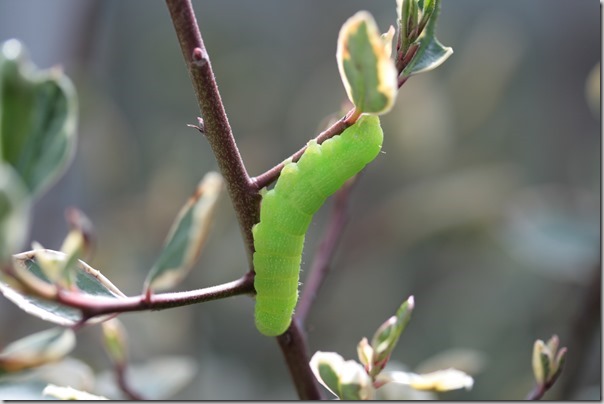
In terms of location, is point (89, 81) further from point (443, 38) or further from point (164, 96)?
point (443, 38)

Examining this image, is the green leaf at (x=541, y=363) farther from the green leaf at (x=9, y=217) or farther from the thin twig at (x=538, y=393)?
the green leaf at (x=9, y=217)

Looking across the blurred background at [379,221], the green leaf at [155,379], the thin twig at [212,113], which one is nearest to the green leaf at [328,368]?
the thin twig at [212,113]

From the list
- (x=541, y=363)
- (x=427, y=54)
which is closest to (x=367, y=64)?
(x=427, y=54)

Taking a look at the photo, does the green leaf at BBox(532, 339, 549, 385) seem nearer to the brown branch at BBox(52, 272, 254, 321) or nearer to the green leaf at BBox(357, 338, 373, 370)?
the green leaf at BBox(357, 338, 373, 370)

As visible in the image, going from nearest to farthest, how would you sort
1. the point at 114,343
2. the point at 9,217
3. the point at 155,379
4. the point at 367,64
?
the point at 9,217 → the point at 367,64 → the point at 114,343 → the point at 155,379

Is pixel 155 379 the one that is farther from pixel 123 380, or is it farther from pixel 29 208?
pixel 29 208

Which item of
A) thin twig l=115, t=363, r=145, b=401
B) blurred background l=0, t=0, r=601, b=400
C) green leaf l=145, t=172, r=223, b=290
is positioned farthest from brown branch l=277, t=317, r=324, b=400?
blurred background l=0, t=0, r=601, b=400

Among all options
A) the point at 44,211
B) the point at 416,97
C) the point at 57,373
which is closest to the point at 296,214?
the point at 57,373
